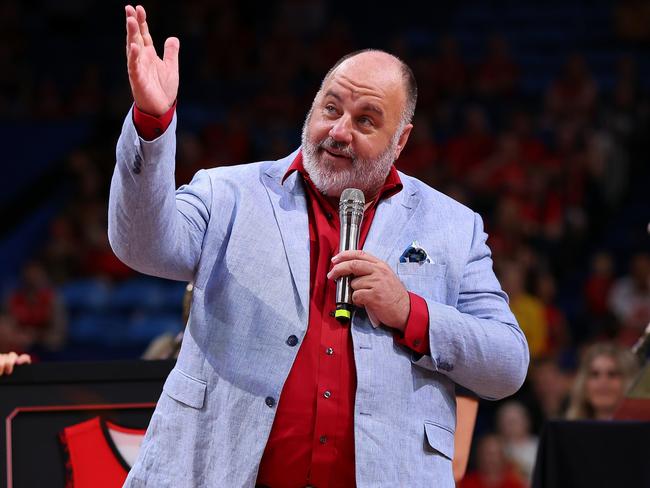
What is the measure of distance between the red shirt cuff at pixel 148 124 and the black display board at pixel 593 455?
172 cm

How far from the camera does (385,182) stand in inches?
116

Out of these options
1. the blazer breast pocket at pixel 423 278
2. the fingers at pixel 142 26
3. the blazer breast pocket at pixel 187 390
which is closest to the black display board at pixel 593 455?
the blazer breast pocket at pixel 423 278

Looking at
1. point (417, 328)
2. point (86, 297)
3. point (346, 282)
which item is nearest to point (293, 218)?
point (346, 282)

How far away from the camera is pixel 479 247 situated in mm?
2891

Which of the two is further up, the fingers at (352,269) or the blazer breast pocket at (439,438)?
the fingers at (352,269)

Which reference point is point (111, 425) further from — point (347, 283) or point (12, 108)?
point (12, 108)

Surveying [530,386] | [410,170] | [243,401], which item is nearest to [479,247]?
[243,401]

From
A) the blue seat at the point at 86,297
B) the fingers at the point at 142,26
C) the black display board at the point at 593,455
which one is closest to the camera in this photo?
the fingers at the point at 142,26

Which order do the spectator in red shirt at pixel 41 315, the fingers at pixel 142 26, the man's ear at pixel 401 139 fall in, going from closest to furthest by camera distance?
the fingers at pixel 142 26 < the man's ear at pixel 401 139 < the spectator in red shirt at pixel 41 315

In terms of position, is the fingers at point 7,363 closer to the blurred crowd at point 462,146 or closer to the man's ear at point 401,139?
the man's ear at point 401,139

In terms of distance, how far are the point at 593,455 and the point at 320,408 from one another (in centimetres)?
130

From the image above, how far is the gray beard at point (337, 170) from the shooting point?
111 inches

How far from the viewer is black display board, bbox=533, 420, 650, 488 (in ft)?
11.5

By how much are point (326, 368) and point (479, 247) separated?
0.54 metres
